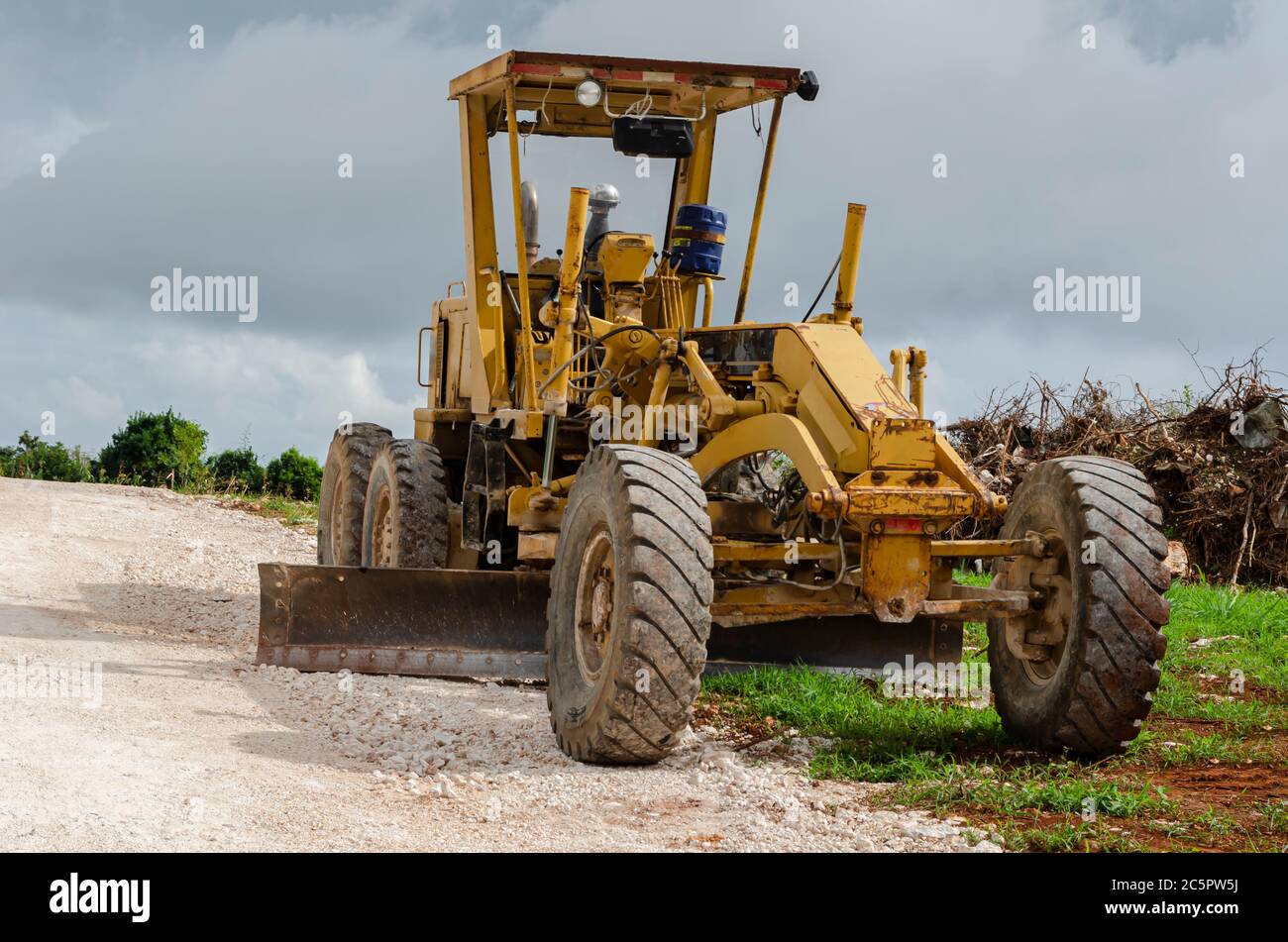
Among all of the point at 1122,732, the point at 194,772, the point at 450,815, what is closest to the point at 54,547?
the point at 194,772

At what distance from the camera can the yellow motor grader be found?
21.8 ft

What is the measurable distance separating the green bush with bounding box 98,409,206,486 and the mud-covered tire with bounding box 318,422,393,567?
1553cm

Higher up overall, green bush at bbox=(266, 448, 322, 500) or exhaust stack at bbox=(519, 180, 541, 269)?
exhaust stack at bbox=(519, 180, 541, 269)

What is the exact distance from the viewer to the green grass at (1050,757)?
5.73 meters

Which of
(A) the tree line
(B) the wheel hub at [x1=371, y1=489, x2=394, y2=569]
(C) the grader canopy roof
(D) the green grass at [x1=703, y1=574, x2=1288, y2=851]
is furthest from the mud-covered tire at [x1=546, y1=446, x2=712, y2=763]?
(A) the tree line

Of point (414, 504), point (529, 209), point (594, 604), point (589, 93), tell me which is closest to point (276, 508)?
point (414, 504)

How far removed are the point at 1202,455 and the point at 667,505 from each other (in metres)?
10.0

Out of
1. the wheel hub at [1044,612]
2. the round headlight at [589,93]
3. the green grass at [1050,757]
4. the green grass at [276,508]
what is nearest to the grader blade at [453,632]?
the green grass at [1050,757]

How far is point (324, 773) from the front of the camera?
6363mm

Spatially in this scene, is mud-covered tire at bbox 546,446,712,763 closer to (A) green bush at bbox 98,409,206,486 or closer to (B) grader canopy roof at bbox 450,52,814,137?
(B) grader canopy roof at bbox 450,52,814,137

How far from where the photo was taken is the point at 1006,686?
7.50m

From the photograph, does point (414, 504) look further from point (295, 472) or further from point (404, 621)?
point (295, 472)

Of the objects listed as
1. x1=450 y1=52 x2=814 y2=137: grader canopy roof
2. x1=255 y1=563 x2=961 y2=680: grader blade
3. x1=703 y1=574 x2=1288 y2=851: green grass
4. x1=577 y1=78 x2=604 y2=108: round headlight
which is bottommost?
x1=703 y1=574 x2=1288 y2=851: green grass

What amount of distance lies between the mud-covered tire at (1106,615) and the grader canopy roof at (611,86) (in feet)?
11.5
